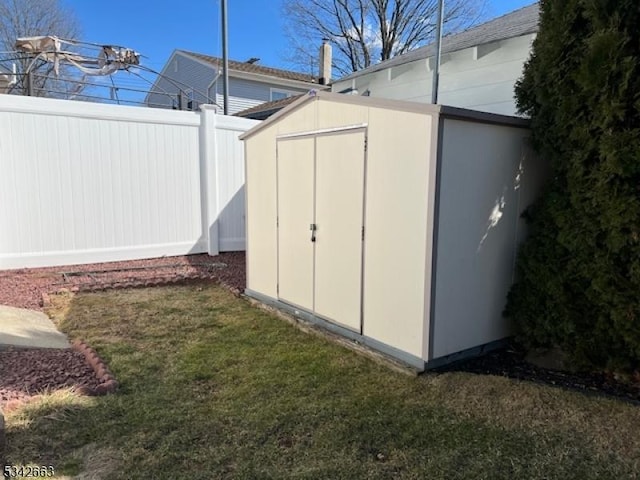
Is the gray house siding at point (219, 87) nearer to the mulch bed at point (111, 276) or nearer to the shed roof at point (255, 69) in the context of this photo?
the shed roof at point (255, 69)

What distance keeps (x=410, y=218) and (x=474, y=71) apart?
420 cm

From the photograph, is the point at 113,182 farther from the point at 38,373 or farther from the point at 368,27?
the point at 368,27

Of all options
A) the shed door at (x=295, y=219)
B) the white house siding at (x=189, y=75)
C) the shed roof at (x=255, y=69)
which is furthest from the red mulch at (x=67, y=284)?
A: the white house siding at (x=189, y=75)

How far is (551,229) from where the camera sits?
382cm

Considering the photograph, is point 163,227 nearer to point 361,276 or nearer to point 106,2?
point 361,276

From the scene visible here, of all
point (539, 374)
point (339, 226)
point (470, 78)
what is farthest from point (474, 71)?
point (539, 374)

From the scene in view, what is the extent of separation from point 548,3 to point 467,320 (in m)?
2.63

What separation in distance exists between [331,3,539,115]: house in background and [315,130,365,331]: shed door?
123 inches

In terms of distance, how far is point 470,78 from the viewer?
6.99 metres

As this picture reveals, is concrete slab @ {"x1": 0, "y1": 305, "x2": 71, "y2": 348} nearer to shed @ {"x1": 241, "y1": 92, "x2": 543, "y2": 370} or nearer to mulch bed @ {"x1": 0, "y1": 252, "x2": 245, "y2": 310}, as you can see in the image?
mulch bed @ {"x1": 0, "y1": 252, "x2": 245, "y2": 310}

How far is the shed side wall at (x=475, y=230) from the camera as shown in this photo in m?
3.67

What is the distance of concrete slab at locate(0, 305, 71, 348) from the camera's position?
172 inches

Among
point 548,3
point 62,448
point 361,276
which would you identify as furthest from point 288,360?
point 548,3

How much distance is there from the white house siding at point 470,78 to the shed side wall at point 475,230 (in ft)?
9.10
